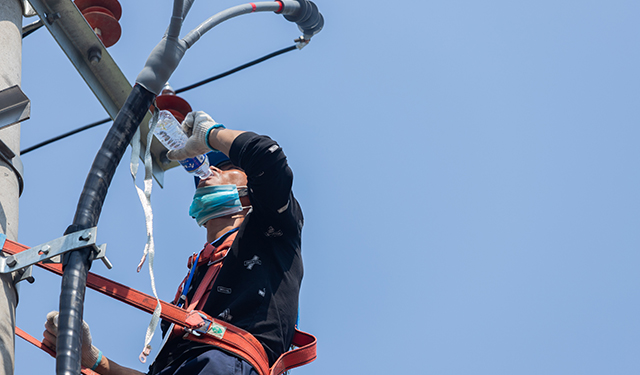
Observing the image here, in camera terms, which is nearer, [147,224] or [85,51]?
[147,224]

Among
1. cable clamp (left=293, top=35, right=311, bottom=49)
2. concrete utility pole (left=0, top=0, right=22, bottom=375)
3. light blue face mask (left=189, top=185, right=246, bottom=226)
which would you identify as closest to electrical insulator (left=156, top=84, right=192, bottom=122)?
light blue face mask (left=189, top=185, right=246, bottom=226)

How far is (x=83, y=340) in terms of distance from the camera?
155 inches

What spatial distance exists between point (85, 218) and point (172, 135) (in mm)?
1709

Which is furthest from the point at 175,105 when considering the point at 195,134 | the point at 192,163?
the point at 192,163

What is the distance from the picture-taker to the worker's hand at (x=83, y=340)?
360 centimetres

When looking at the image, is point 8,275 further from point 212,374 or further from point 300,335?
point 300,335

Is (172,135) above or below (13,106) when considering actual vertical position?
above

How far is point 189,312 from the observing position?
352 cm

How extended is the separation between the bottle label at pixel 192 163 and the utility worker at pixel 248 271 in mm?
373

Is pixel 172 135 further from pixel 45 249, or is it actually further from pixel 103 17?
pixel 45 249

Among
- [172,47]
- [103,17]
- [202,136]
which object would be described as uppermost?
[103,17]

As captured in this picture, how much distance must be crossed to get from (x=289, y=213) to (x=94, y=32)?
158 centimetres

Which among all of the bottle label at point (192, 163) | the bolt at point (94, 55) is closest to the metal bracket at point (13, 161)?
the bolt at point (94, 55)

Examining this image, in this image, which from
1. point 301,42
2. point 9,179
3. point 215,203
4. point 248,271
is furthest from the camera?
point 301,42
